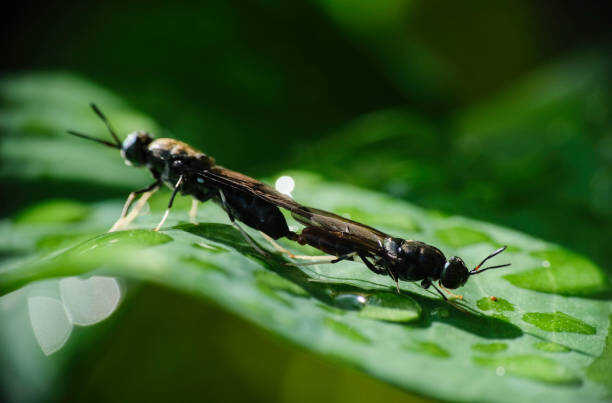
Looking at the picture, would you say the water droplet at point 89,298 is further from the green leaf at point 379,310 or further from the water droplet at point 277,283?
the water droplet at point 277,283

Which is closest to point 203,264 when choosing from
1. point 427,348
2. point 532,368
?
point 427,348

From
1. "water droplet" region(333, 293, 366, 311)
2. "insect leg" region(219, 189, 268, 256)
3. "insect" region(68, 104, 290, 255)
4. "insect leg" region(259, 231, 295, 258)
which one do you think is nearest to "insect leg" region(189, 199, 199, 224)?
"insect" region(68, 104, 290, 255)

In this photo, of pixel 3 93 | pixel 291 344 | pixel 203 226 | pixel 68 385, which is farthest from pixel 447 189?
pixel 3 93

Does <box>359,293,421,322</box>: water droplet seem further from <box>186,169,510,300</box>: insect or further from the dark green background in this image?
the dark green background

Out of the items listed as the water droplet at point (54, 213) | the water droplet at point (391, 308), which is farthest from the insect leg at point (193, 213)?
the water droplet at point (391, 308)

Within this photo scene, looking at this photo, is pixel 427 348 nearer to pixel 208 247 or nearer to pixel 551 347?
pixel 551 347

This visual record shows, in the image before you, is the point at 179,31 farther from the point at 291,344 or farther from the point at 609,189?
the point at 291,344
